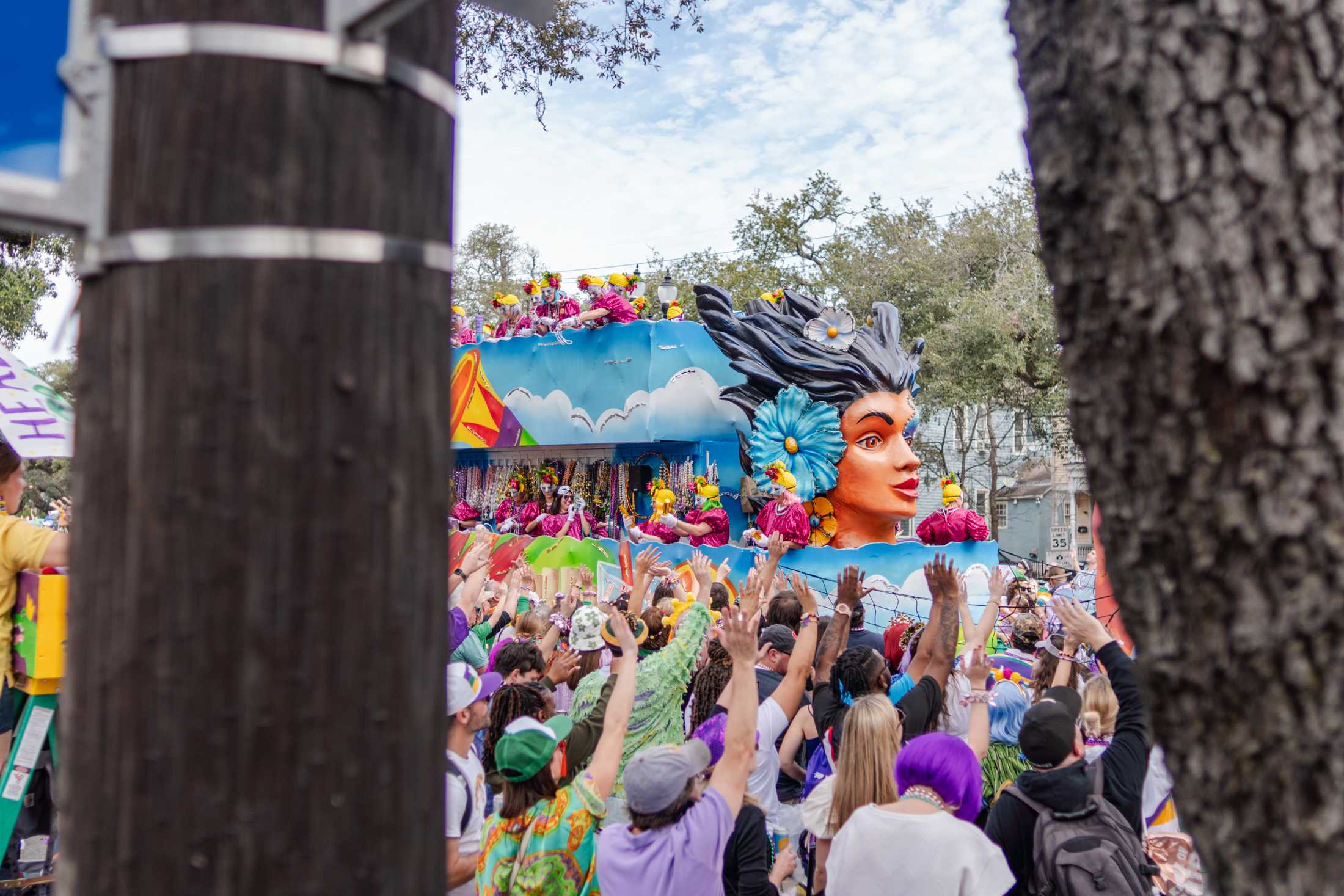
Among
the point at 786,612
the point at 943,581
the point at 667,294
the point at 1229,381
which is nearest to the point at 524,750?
the point at 943,581

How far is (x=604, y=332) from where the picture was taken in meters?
17.1

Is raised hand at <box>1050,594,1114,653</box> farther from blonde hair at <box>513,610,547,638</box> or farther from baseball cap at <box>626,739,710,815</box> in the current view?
blonde hair at <box>513,610,547,638</box>

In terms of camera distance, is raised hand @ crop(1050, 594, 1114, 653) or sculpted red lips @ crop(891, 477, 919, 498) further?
sculpted red lips @ crop(891, 477, 919, 498)

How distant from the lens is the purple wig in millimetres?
3207

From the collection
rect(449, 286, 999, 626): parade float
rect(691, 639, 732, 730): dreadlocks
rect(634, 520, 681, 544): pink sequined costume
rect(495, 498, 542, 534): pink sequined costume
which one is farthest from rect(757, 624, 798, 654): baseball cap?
rect(495, 498, 542, 534): pink sequined costume

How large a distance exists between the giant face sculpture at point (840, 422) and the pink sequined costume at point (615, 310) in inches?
125

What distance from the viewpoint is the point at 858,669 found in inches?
180

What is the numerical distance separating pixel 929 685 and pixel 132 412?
3780 millimetres

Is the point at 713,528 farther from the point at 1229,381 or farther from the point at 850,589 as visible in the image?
the point at 1229,381

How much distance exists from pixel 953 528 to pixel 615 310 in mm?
6515

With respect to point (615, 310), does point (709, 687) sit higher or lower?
lower

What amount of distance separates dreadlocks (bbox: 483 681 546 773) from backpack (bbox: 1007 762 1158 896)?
182 centimetres

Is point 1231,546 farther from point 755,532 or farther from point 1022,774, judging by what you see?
point 755,532

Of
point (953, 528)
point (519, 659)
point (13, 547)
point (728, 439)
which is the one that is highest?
point (728, 439)
